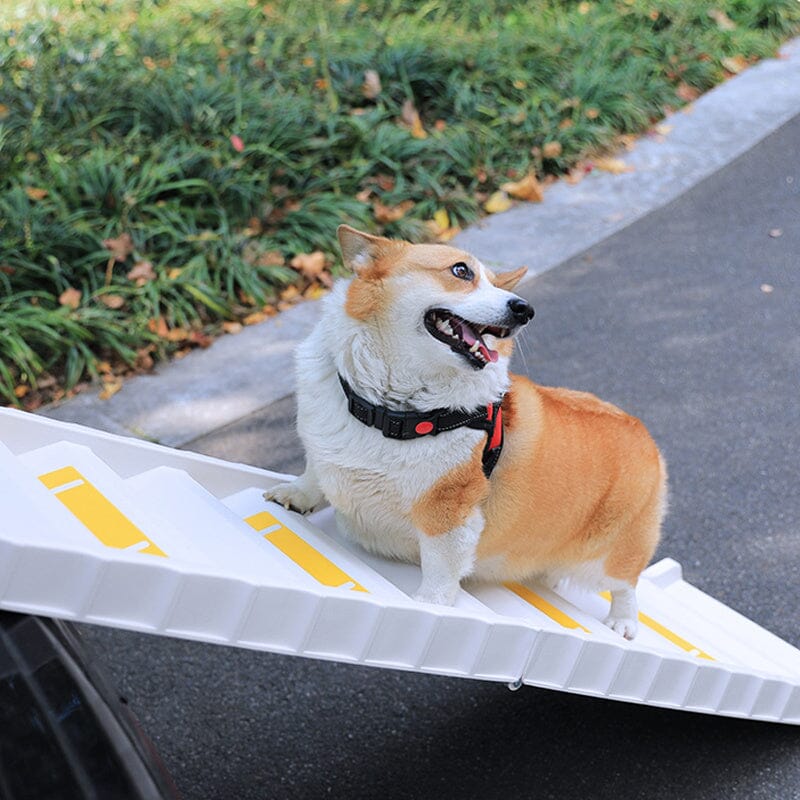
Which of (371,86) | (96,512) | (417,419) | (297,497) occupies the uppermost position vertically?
(371,86)

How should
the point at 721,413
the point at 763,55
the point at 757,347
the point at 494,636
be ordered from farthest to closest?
the point at 763,55, the point at 757,347, the point at 721,413, the point at 494,636

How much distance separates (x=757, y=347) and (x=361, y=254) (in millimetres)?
3134

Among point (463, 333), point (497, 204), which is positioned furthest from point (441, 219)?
point (463, 333)

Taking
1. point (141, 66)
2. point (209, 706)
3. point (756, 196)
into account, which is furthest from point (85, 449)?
point (756, 196)

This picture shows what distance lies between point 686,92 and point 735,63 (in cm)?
67

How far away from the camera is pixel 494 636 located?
2270 millimetres

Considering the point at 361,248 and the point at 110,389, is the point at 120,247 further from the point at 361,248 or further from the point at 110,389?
the point at 361,248

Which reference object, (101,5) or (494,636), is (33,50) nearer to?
(101,5)

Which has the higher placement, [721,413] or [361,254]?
[361,254]

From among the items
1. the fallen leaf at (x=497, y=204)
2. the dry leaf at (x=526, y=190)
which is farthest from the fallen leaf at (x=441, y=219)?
the dry leaf at (x=526, y=190)

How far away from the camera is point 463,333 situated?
240 centimetres

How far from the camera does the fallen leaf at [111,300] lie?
482cm

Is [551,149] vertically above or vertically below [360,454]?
above

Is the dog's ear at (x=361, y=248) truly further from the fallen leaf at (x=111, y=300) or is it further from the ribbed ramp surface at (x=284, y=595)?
the fallen leaf at (x=111, y=300)
